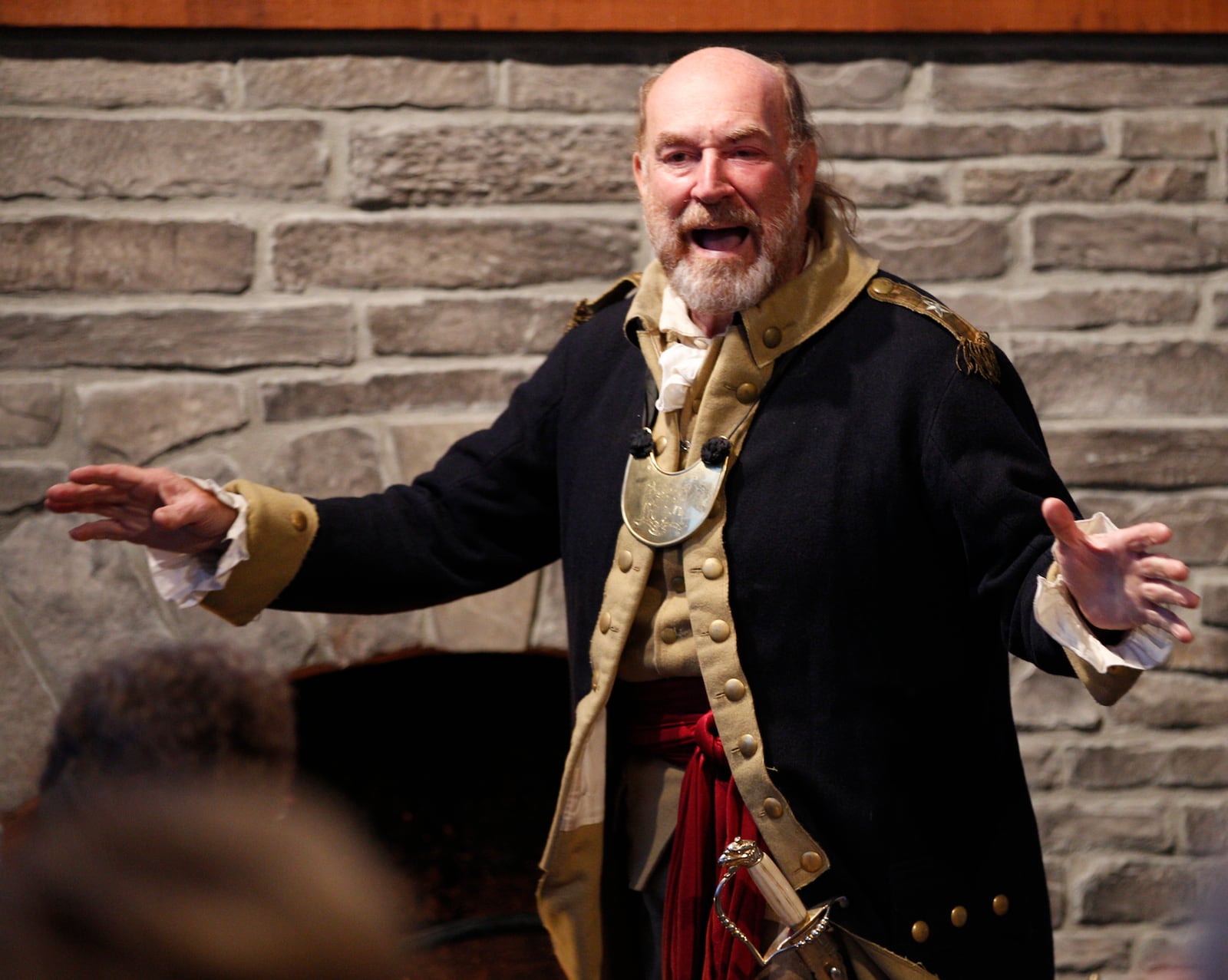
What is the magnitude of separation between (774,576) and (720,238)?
1.54 feet

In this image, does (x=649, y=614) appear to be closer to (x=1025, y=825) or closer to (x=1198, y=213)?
(x=1025, y=825)

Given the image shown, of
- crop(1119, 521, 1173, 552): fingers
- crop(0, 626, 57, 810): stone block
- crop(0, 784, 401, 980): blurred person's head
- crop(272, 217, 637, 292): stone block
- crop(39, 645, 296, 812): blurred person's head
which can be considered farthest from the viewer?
crop(272, 217, 637, 292): stone block

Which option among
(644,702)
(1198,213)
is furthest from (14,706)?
(1198,213)

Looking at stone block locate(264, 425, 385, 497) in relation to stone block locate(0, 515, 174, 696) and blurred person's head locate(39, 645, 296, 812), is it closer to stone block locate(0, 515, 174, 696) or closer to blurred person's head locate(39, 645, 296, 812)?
stone block locate(0, 515, 174, 696)

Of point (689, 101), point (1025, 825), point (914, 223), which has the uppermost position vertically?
point (689, 101)

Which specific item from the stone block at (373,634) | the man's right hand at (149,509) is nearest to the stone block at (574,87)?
the stone block at (373,634)

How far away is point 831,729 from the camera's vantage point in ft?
6.03

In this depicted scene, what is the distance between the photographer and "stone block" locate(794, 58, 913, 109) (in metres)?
2.74

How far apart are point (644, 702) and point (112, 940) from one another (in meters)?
1.33

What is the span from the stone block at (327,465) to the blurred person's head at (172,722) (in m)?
1.73

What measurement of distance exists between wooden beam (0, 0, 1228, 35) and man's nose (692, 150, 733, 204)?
0.85 m

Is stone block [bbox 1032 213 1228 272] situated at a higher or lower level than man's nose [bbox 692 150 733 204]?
lower

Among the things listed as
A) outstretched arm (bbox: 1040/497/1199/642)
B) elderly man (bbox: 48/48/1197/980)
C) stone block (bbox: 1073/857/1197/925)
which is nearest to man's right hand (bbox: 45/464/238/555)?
elderly man (bbox: 48/48/1197/980)

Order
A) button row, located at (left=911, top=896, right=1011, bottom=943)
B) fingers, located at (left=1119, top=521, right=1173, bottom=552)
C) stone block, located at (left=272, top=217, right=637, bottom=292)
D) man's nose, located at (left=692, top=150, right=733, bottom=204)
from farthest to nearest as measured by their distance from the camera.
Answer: stone block, located at (left=272, top=217, right=637, bottom=292), man's nose, located at (left=692, top=150, right=733, bottom=204), button row, located at (left=911, top=896, right=1011, bottom=943), fingers, located at (left=1119, top=521, right=1173, bottom=552)
